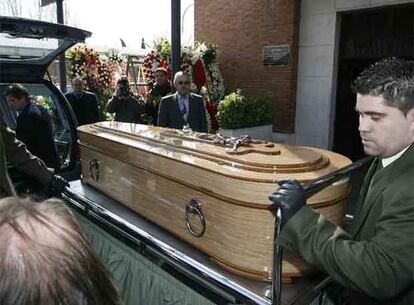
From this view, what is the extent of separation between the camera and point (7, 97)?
3715 millimetres

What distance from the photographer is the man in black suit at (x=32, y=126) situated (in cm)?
363

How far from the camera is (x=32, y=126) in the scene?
3.65 metres

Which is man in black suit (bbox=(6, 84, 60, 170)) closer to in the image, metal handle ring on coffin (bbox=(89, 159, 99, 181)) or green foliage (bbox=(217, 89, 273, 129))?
metal handle ring on coffin (bbox=(89, 159, 99, 181))

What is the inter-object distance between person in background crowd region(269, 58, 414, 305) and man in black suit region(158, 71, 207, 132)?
3332 mm

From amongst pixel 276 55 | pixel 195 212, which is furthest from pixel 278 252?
pixel 276 55

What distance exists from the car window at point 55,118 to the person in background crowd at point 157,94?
1763 mm

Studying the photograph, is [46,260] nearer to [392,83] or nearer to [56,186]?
[392,83]

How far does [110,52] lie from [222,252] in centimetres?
987

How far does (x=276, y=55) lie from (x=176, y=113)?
427 cm

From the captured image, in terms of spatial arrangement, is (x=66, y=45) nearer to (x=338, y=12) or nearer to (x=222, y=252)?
(x=222, y=252)

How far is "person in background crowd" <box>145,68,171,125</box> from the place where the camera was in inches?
221

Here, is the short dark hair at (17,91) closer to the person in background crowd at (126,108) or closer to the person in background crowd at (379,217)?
the person in background crowd at (126,108)

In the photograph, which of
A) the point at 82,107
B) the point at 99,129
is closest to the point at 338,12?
the point at 82,107

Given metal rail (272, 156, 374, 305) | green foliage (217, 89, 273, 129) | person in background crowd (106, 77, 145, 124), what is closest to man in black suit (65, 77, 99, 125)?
person in background crowd (106, 77, 145, 124)
